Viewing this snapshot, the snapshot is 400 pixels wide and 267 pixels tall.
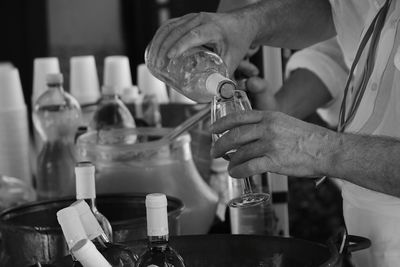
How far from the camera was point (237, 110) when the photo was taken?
3.86 feet

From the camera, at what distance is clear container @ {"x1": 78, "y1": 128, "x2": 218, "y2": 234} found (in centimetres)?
160

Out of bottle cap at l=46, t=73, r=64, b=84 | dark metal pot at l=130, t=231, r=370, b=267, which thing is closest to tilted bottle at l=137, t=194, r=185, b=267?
dark metal pot at l=130, t=231, r=370, b=267

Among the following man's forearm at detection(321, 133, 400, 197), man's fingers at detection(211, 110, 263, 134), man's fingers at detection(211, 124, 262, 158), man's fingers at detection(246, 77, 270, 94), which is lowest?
man's forearm at detection(321, 133, 400, 197)

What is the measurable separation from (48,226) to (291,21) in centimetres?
59

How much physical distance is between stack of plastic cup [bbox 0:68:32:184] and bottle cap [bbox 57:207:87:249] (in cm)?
111

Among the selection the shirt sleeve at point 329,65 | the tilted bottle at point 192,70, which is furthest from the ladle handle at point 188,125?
the shirt sleeve at point 329,65

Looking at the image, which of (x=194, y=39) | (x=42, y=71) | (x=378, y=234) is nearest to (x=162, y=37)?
(x=194, y=39)

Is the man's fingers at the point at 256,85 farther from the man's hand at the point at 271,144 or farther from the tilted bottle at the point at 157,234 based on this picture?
the tilted bottle at the point at 157,234

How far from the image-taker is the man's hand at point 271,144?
1135mm

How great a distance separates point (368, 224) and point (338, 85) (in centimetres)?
72

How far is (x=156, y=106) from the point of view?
2207 millimetres

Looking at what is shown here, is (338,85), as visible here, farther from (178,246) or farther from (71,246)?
(71,246)

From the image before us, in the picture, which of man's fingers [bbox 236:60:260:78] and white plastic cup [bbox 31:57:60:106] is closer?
man's fingers [bbox 236:60:260:78]

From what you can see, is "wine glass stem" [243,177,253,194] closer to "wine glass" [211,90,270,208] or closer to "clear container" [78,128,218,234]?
"wine glass" [211,90,270,208]
